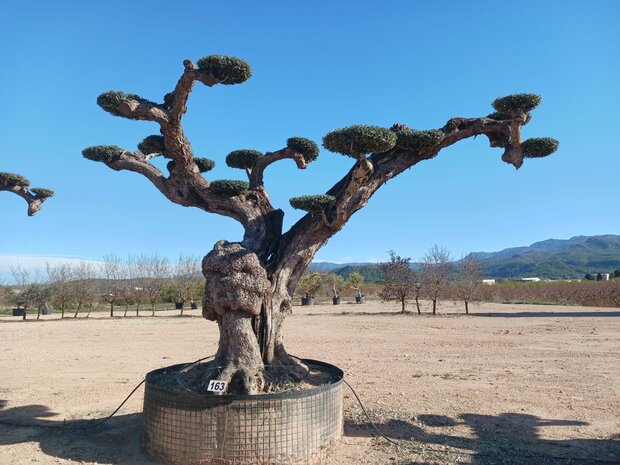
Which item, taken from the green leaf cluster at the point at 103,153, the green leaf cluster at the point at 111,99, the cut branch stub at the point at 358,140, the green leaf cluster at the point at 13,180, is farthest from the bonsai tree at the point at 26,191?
the cut branch stub at the point at 358,140

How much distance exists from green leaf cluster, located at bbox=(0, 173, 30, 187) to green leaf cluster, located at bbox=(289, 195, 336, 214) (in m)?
4.99

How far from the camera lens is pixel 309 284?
126 ft

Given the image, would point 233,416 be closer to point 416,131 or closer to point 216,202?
point 216,202

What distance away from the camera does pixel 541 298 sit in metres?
39.1

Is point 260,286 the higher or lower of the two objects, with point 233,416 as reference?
higher

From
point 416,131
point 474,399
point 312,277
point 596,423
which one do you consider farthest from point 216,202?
point 312,277

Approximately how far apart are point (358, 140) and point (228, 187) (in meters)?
2.08

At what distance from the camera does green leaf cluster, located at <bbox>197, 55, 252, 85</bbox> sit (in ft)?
18.5

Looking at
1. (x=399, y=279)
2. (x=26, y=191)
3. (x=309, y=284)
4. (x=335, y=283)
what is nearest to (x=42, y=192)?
(x=26, y=191)

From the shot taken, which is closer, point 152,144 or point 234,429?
point 234,429

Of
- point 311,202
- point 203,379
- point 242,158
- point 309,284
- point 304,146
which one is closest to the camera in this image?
point 203,379

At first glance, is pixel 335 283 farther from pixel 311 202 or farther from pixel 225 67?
Result: pixel 225 67

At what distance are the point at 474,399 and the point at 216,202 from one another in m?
4.96

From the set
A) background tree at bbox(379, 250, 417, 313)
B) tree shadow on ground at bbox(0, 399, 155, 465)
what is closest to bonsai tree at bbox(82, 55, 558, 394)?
tree shadow on ground at bbox(0, 399, 155, 465)
